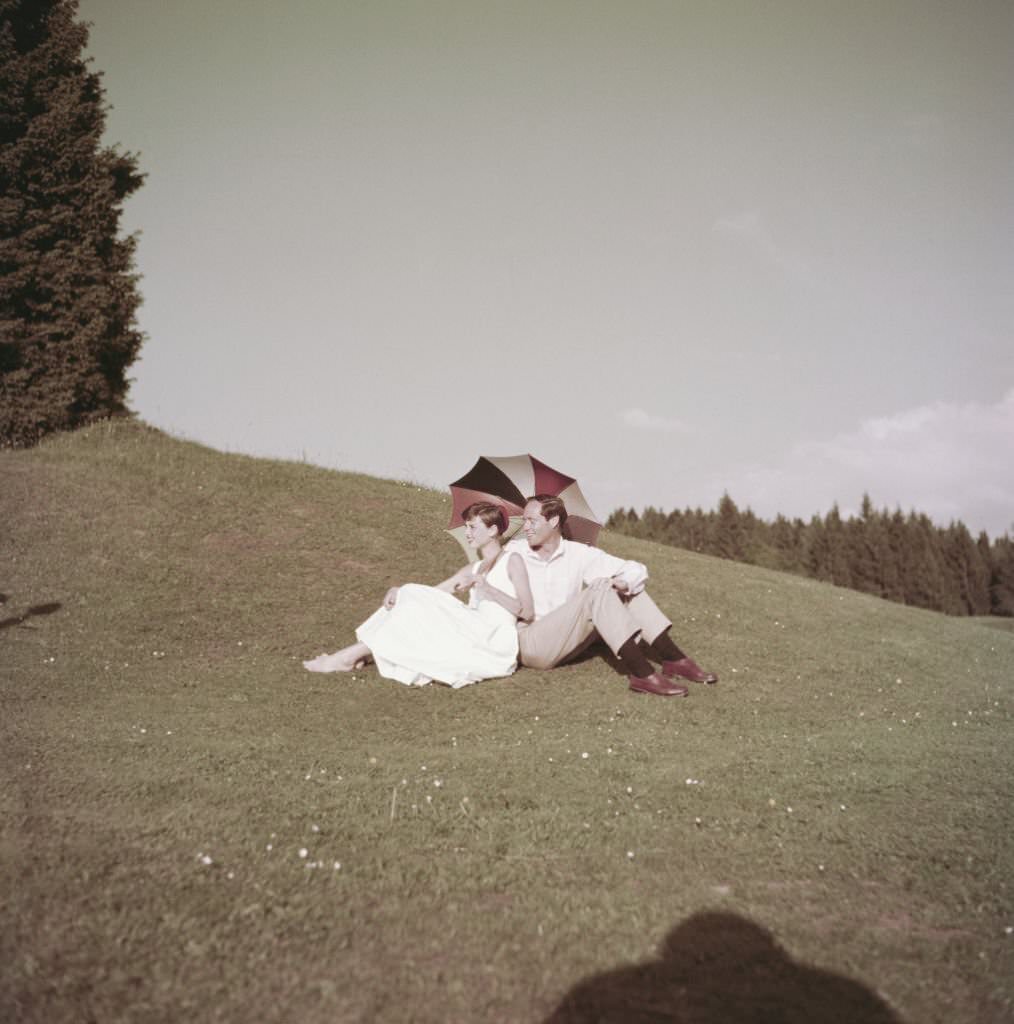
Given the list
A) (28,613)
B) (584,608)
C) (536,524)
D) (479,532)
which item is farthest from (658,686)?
(28,613)

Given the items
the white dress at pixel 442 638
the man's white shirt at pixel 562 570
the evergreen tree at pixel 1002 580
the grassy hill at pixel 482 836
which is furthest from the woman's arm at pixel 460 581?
the evergreen tree at pixel 1002 580

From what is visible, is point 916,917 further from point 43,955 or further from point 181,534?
point 181,534

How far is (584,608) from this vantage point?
8414 millimetres

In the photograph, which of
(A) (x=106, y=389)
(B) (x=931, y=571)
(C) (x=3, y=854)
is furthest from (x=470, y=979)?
(B) (x=931, y=571)

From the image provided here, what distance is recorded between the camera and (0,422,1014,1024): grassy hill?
3.11m

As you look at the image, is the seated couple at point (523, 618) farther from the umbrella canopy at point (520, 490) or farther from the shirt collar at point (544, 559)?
the umbrella canopy at point (520, 490)

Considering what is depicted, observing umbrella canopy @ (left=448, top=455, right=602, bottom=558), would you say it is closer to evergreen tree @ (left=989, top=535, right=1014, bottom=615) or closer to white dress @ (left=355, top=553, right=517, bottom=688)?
white dress @ (left=355, top=553, right=517, bottom=688)

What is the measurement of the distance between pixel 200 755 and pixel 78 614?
6.44m

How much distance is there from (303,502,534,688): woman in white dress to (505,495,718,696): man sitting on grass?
0.30 meters

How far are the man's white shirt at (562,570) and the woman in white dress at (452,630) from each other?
323 mm

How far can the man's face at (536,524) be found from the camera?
8766 mm

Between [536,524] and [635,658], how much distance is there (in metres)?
1.87

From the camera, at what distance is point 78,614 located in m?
11.0

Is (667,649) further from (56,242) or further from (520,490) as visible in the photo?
(56,242)
